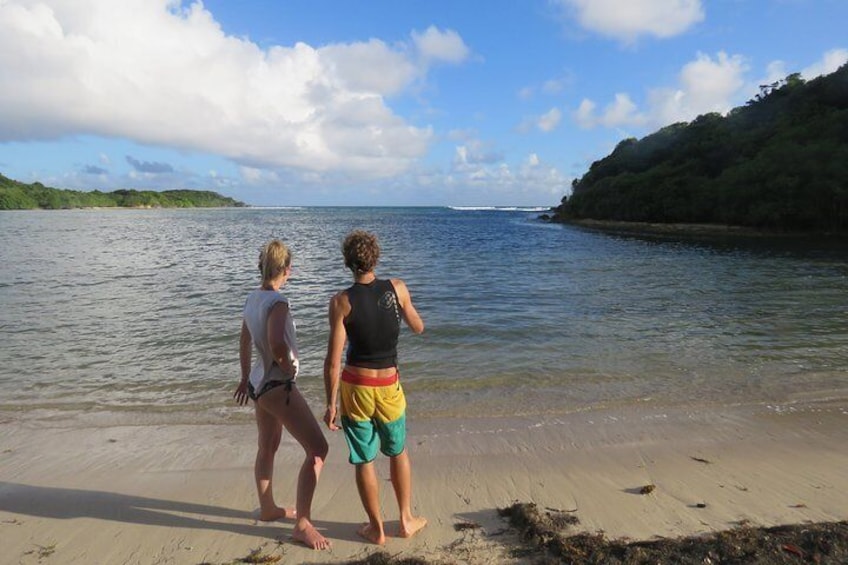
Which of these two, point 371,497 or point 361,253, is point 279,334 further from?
point 371,497

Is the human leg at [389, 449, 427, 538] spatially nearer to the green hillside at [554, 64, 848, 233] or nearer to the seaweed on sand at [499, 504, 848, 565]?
the seaweed on sand at [499, 504, 848, 565]

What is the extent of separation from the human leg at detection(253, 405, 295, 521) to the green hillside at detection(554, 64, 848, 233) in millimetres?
58284

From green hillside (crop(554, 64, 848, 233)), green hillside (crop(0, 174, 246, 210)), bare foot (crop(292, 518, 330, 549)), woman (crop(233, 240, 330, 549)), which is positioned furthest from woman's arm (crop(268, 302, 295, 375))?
green hillside (crop(0, 174, 246, 210))

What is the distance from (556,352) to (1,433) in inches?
323

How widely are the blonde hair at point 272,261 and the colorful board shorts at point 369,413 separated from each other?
836 millimetres

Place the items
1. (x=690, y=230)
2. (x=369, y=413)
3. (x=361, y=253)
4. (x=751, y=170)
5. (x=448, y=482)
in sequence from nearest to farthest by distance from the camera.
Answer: (x=361, y=253)
(x=369, y=413)
(x=448, y=482)
(x=751, y=170)
(x=690, y=230)

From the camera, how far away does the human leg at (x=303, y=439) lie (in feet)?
11.6

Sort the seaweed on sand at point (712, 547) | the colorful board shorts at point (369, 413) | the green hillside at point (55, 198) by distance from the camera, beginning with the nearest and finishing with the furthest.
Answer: the seaweed on sand at point (712, 547)
the colorful board shorts at point (369, 413)
the green hillside at point (55, 198)

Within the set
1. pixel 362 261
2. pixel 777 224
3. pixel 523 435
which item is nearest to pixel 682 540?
pixel 523 435

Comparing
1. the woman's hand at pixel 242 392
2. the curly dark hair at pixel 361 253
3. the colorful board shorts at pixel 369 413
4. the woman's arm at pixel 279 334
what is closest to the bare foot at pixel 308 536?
the colorful board shorts at pixel 369 413

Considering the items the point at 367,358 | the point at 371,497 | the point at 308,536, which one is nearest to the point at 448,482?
the point at 371,497

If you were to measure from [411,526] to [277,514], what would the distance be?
105 centimetres

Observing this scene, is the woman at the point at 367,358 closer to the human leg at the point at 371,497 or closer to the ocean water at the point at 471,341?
the human leg at the point at 371,497

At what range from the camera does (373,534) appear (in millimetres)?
3611
